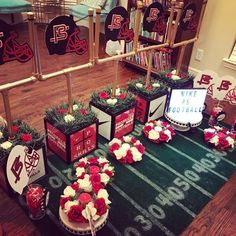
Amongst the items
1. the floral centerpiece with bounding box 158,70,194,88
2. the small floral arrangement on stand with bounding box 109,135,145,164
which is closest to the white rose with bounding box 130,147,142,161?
the small floral arrangement on stand with bounding box 109,135,145,164

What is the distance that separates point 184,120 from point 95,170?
33.4 inches

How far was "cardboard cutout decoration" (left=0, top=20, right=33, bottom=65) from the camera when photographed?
112 cm

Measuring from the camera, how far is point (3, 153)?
4.29 feet

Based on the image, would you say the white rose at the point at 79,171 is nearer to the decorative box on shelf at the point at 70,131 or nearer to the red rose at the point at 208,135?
the decorative box on shelf at the point at 70,131

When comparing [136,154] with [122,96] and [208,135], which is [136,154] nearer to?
[122,96]

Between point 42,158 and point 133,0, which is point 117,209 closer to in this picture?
point 42,158

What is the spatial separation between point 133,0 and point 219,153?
1.93 meters

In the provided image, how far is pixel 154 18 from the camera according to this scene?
1.84 m

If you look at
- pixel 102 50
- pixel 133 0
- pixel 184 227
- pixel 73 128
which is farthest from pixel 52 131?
pixel 102 50

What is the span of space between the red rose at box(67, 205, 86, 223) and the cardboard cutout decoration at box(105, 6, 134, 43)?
39.5 inches

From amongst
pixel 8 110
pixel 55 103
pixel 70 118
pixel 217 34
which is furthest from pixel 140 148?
pixel 217 34

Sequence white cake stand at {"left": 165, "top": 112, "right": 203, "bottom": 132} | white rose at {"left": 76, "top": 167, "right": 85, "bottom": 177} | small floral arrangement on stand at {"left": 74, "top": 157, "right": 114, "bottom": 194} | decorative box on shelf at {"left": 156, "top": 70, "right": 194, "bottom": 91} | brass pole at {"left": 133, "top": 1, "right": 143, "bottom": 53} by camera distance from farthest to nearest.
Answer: decorative box on shelf at {"left": 156, "top": 70, "right": 194, "bottom": 91} < white cake stand at {"left": 165, "top": 112, "right": 203, "bottom": 132} < brass pole at {"left": 133, "top": 1, "right": 143, "bottom": 53} < white rose at {"left": 76, "top": 167, "right": 85, "bottom": 177} < small floral arrangement on stand at {"left": 74, "top": 157, "right": 114, "bottom": 194}

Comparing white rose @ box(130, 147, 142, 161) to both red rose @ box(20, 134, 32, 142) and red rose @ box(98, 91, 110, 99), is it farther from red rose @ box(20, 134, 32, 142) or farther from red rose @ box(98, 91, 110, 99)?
red rose @ box(20, 134, 32, 142)

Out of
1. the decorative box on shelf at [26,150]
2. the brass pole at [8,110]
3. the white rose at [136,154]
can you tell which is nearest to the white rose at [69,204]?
the decorative box on shelf at [26,150]
